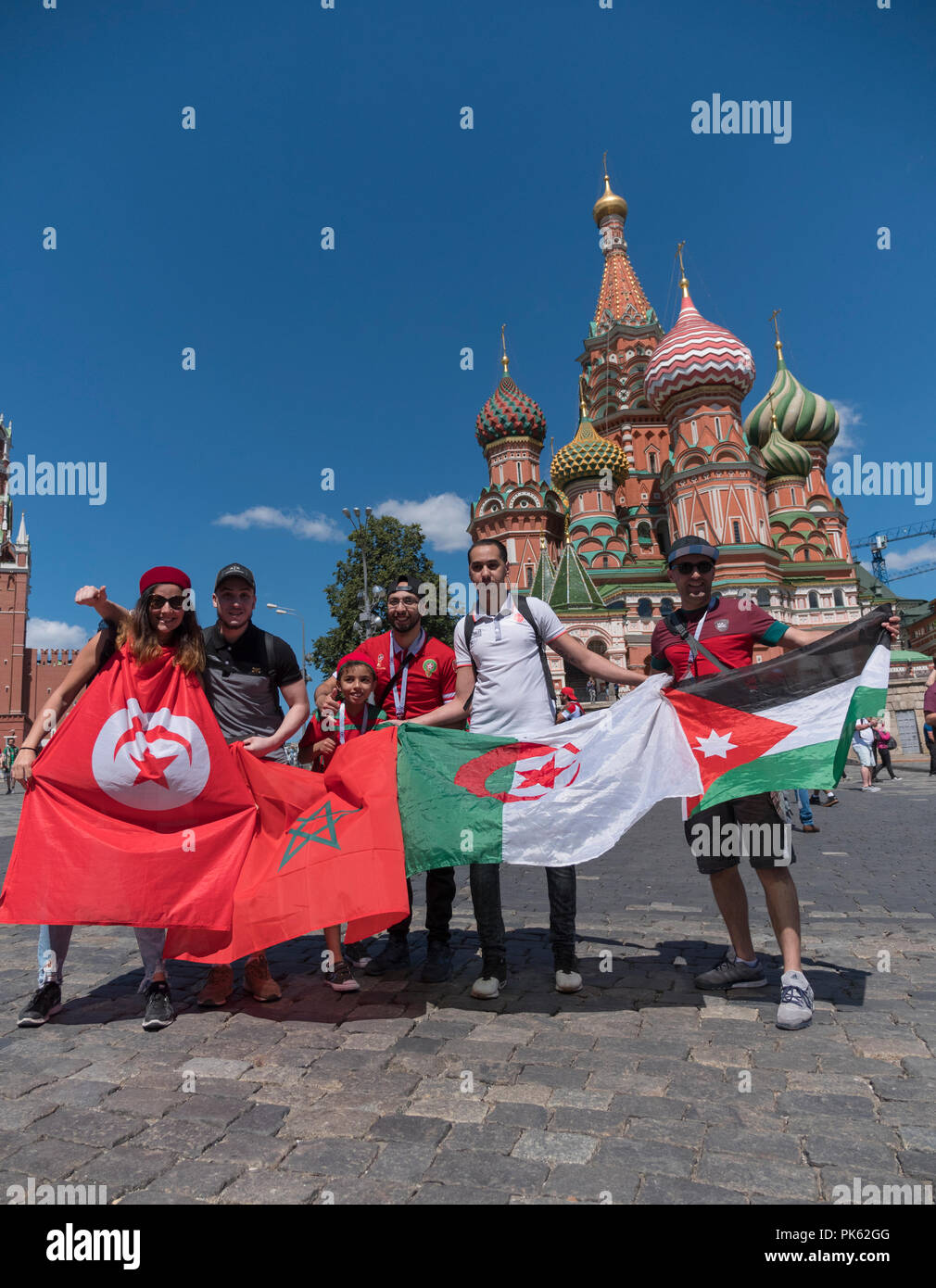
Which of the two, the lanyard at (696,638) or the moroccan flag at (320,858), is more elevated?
the lanyard at (696,638)

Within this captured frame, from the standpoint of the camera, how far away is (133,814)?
4219 millimetres

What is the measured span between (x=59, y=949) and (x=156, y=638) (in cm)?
174

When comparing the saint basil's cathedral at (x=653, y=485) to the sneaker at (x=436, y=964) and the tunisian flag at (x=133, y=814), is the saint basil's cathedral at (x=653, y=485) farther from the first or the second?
the tunisian flag at (x=133, y=814)

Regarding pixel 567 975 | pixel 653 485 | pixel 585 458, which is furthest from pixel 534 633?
pixel 653 485

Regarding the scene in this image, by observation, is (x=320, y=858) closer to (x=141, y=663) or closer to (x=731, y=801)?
(x=141, y=663)

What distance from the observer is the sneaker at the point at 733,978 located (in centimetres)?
419

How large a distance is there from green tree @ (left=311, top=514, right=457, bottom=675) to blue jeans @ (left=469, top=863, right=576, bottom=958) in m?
38.2

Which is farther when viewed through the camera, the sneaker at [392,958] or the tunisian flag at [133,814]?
the sneaker at [392,958]

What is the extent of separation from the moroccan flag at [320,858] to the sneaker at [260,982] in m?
0.38

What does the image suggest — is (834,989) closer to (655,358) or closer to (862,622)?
(862,622)

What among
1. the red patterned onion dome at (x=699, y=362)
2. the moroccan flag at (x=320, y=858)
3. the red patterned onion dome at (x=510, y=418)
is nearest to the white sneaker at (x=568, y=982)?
the moroccan flag at (x=320, y=858)
